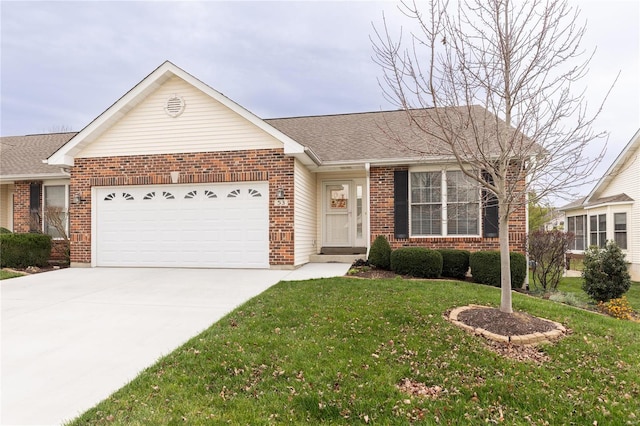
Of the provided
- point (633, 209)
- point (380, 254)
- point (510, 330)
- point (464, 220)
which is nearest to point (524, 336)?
point (510, 330)

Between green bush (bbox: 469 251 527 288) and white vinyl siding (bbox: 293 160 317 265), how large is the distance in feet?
14.9

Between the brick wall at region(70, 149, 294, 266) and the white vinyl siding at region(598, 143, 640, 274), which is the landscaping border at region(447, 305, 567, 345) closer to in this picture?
the brick wall at region(70, 149, 294, 266)

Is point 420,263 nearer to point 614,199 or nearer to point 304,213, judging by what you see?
point 304,213

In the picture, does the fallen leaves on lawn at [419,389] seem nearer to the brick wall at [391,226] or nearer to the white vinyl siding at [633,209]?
the brick wall at [391,226]

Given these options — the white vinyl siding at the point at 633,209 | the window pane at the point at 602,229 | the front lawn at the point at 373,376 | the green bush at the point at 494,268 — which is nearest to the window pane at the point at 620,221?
the white vinyl siding at the point at 633,209

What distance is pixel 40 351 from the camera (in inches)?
159

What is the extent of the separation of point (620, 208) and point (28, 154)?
23.4 meters

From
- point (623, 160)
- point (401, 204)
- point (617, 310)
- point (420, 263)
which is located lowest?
point (617, 310)

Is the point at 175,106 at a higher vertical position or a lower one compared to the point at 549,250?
higher

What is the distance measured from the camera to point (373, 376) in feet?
10.7

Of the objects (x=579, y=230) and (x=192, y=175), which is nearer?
(x=192, y=175)

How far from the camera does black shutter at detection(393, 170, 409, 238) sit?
33.1 ft

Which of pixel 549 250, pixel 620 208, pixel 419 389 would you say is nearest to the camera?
pixel 419 389

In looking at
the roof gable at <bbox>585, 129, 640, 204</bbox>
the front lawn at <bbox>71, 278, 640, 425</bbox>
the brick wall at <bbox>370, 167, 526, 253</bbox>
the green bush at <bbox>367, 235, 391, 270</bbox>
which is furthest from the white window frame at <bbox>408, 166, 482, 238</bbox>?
the roof gable at <bbox>585, 129, 640, 204</bbox>
